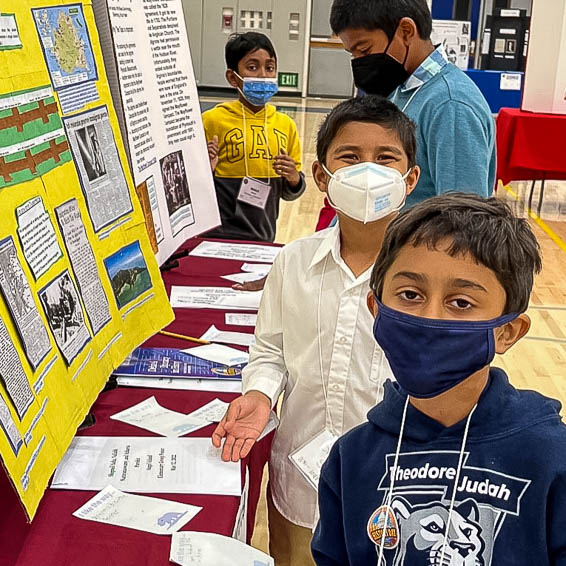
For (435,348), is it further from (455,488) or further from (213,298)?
(213,298)

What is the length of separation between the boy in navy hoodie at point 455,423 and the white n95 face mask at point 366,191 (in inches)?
22.2

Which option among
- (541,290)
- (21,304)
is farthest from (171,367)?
(541,290)

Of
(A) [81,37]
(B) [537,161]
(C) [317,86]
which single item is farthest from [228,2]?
(A) [81,37]

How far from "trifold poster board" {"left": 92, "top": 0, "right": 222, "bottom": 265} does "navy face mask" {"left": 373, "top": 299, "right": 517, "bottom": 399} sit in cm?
147

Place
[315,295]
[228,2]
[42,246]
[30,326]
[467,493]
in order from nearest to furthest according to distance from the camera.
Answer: [467,493] → [30,326] → [42,246] → [315,295] → [228,2]

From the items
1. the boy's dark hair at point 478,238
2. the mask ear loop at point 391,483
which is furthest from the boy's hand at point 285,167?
the mask ear loop at point 391,483

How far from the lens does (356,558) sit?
4.17ft

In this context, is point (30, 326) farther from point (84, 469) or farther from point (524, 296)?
point (524, 296)

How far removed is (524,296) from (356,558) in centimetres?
45

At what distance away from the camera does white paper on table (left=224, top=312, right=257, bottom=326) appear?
2516 mm

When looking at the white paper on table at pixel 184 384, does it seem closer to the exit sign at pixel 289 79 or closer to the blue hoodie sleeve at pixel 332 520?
the blue hoodie sleeve at pixel 332 520

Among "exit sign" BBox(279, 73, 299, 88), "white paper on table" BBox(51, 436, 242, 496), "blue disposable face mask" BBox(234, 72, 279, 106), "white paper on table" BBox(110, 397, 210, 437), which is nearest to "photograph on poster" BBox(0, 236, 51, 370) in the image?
"white paper on table" BBox(51, 436, 242, 496)

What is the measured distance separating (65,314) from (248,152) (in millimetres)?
2214

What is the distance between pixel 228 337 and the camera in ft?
7.80
